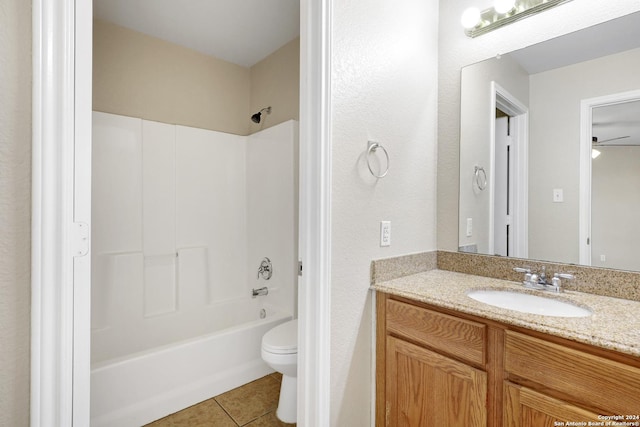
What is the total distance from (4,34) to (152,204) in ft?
6.11

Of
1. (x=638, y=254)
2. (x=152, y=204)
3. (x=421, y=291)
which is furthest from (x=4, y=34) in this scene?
(x=638, y=254)

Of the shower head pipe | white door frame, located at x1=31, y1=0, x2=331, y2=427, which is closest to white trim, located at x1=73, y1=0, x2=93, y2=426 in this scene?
white door frame, located at x1=31, y1=0, x2=331, y2=427

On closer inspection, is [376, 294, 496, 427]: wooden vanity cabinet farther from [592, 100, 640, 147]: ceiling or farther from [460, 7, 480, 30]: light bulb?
[460, 7, 480, 30]: light bulb

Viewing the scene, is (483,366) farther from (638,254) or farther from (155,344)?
(155,344)

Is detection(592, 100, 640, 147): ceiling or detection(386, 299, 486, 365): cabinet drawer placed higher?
detection(592, 100, 640, 147): ceiling

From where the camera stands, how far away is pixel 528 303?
1337 mm

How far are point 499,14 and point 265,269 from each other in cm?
232

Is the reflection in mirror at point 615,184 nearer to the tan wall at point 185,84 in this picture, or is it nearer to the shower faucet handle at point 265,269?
the tan wall at point 185,84

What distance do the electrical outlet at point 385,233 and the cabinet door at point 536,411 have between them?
69cm

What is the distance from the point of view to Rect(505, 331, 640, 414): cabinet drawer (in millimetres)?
823

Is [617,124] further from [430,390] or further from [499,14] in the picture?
[430,390]

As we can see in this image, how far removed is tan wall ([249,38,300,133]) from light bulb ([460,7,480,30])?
1.29 meters

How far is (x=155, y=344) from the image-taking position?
2379mm

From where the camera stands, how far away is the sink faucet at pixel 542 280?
1314 mm
